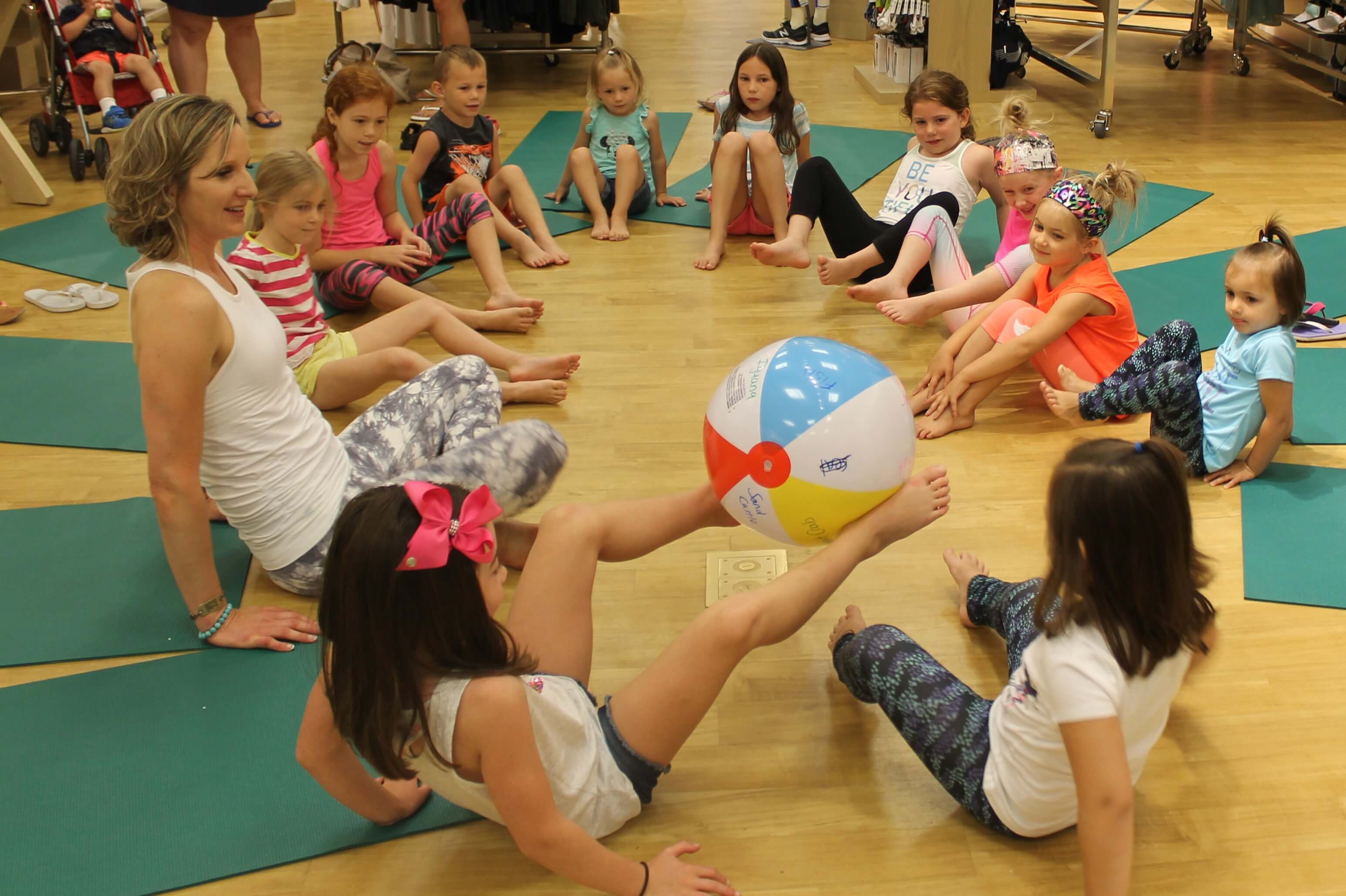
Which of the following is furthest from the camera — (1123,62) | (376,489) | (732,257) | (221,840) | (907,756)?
(1123,62)

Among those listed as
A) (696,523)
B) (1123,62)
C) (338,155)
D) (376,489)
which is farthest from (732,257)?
(1123,62)

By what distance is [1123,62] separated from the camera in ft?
20.3

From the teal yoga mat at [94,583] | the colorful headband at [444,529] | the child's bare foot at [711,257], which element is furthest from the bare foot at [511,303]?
the colorful headband at [444,529]

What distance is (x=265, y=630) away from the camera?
211 centimetres

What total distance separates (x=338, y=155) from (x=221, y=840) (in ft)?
7.51

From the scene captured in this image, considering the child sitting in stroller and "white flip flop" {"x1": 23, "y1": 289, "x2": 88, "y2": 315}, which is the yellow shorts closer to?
"white flip flop" {"x1": 23, "y1": 289, "x2": 88, "y2": 315}

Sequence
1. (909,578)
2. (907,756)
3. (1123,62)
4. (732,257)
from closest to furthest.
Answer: (907,756), (909,578), (732,257), (1123,62)

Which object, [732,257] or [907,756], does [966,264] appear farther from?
[907,756]

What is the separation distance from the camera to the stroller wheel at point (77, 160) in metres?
4.58

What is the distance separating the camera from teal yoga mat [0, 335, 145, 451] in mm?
2826

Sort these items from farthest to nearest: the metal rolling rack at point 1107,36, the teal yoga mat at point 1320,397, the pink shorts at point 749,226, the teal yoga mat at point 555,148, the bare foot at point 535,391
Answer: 1. the metal rolling rack at point 1107,36
2. the teal yoga mat at point 555,148
3. the pink shorts at point 749,226
4. the bare foot at point 535,391
5. the teal yoga mat at point 1320,397

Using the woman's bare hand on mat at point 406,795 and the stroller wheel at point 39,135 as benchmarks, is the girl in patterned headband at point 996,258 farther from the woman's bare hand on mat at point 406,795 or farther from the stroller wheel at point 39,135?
the stroller wheel at point 39,135

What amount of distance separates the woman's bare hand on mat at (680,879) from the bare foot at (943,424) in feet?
4.71

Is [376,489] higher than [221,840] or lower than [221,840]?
higher
